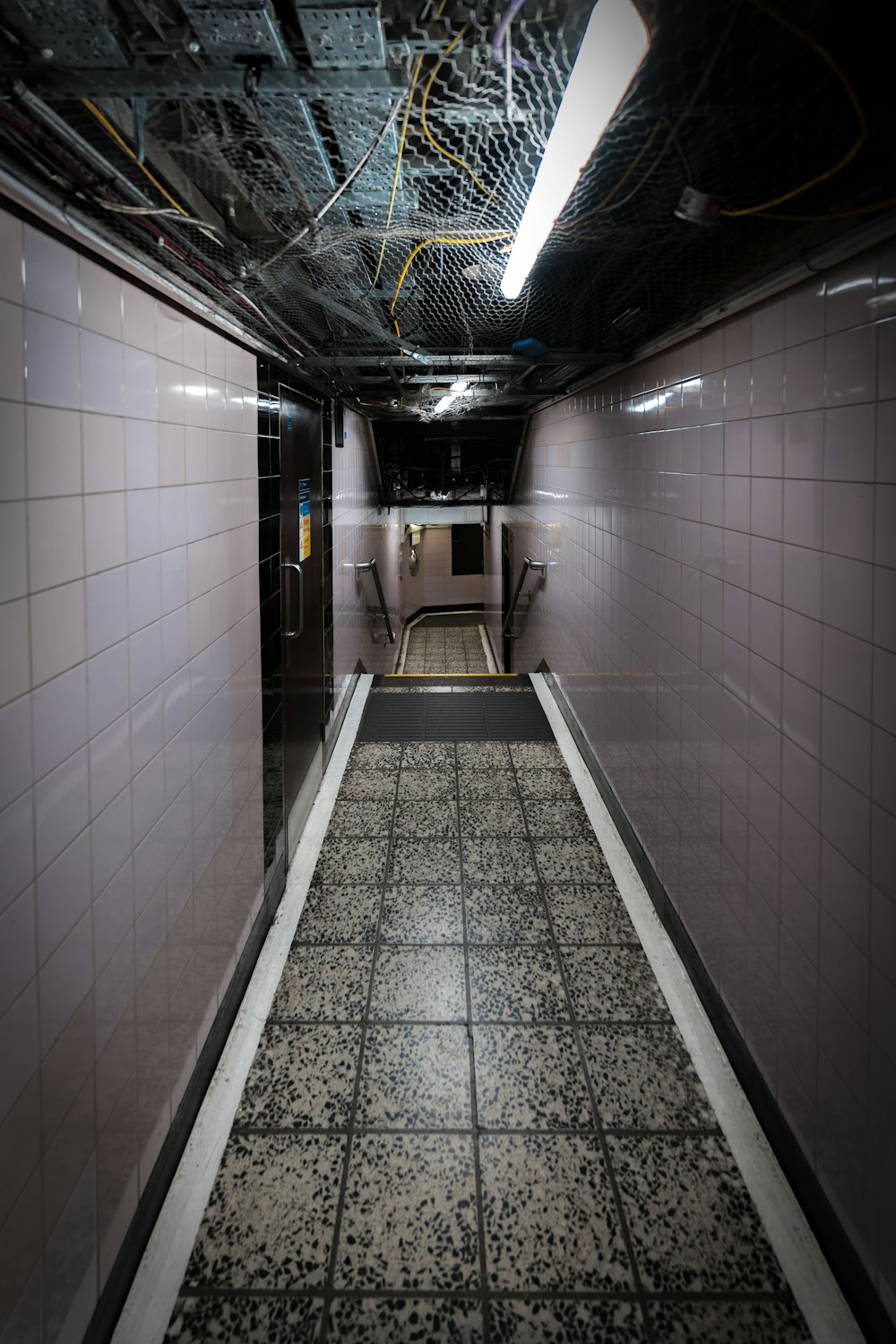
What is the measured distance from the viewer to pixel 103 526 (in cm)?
164

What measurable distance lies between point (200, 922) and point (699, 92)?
221 centimetres

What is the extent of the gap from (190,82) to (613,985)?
265 centimetres

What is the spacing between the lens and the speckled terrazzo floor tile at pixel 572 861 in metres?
3.45

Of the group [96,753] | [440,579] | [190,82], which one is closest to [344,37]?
[190,82]

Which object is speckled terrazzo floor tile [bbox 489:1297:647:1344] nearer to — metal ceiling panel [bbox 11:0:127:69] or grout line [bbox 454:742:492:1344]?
grout line [bbox 454:742:492:1344]

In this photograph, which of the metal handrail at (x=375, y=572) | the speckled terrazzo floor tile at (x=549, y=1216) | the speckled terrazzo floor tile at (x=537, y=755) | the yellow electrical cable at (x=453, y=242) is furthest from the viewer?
the metal handrail at (x=375, y=572)

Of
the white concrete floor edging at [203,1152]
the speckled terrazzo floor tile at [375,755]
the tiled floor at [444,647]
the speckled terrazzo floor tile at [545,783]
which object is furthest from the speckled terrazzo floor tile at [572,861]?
the tiled floor at [444,647]

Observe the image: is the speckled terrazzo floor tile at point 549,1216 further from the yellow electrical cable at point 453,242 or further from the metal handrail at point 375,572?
the metal handrail at point 375,572

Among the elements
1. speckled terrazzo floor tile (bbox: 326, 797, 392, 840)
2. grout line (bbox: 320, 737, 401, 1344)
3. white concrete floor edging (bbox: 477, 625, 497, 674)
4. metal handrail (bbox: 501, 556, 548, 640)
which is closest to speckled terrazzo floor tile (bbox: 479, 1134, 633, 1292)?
grout line (bbox: 320, 737, 401, 1344)

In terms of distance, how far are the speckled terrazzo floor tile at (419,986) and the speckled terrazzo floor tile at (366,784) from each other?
1.38m

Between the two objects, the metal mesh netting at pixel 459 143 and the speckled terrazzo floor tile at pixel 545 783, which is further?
the speckled terrazzo floor tile at pixel 545 783

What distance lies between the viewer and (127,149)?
1.30 metres

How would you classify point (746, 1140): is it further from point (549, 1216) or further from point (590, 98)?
point (590, 98)

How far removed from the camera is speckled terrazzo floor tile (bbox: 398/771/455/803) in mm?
4281
